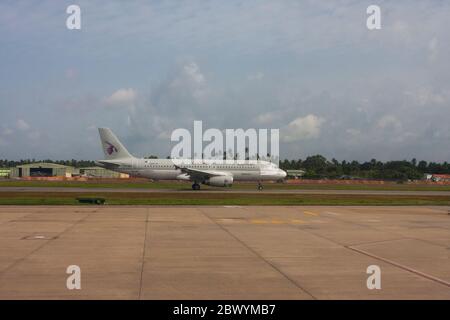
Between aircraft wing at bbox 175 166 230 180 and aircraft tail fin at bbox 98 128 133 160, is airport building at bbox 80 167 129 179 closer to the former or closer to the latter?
aircraft tail fin at bbox 98 128 133 160

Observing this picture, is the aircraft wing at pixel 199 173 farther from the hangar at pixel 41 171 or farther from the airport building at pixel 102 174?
the hangar at pixel 41 171

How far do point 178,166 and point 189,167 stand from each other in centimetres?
132

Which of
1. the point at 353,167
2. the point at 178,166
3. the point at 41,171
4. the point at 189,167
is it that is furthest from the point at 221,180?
the point at 353,167

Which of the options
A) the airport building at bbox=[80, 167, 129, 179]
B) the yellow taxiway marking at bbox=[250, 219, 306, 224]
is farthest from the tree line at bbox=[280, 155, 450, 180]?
the yellow taxiway marking at bbox=[250, 219, 306, 224]

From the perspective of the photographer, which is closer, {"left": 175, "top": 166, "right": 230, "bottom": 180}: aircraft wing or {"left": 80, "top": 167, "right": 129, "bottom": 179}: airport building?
{"left": 175, "top": 166, "right": 230, "bottom": 180}: aircraft wing

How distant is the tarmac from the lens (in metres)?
9.03

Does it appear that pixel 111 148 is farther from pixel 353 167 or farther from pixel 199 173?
pixel 353 167

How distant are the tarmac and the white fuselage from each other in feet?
121

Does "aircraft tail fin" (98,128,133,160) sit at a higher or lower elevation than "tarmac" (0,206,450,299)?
higher

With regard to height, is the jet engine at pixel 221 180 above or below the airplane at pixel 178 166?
below

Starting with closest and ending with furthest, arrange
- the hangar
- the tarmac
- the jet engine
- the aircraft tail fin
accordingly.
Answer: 1. the tarmac
2. the jet engine
3. the aircraft tail fin
4. the hangar

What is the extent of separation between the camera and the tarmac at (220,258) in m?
9.03

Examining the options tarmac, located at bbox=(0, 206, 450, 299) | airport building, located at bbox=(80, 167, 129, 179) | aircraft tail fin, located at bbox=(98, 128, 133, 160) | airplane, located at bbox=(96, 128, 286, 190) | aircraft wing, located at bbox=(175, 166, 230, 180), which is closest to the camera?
tarmac, located at bbox=(0, 206, 450, 299)

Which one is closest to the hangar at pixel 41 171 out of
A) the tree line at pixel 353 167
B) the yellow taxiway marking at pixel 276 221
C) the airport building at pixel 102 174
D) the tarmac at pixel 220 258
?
the airport building at pixel 102 174
